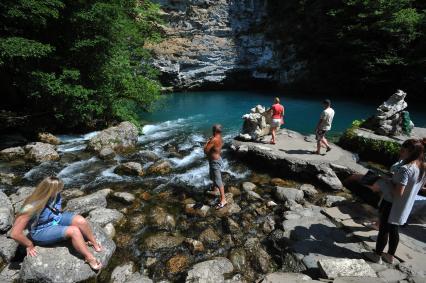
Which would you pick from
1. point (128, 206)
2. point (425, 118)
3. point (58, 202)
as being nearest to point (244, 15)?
point (425, 118)

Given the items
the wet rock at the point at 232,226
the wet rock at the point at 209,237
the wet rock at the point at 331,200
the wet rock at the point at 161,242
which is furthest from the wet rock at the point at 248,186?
the wet rock at the point at 161,242

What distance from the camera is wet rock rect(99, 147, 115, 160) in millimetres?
11608

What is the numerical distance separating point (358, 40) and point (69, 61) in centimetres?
2395

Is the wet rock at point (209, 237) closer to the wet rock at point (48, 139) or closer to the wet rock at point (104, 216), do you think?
the wet rock at point (104, 216)

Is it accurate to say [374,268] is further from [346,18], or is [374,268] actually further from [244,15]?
[244,15]

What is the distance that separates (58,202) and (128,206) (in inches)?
110

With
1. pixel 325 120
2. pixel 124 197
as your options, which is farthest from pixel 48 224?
pixel 325 120

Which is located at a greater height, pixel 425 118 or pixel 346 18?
pixel 346 18

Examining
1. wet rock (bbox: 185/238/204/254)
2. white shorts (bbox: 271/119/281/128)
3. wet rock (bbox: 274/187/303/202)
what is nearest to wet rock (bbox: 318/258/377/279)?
wet rock (bbox: 185/238/204/254)

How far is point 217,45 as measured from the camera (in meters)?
34.9

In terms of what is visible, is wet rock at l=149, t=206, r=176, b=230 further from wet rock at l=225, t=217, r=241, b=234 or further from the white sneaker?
the white sneaker

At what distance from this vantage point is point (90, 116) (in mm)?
14867

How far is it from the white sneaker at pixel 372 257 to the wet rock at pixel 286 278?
131cm

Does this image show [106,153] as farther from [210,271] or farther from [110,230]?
[210,271]
